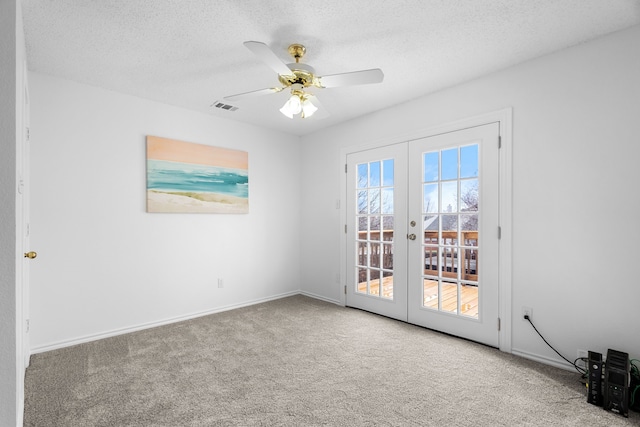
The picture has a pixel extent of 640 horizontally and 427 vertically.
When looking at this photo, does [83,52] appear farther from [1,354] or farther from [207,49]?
[1,354]

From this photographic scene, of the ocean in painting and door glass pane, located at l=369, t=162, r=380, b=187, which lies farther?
door glass pane, located at l=369, t=162, r=380, b=187

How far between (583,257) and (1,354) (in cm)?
357

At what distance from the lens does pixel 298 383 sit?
2234 mm

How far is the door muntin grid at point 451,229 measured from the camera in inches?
118

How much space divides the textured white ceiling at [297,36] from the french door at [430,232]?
722 mm

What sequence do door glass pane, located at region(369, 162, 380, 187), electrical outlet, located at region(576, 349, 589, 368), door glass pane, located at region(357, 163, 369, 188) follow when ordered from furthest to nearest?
door glass pane, located at region(357, 163, 369, 188)
door glass pane, located at region(369, 162, 380, 187)
electrical outlet, located at region(576, 349, 589, 368)

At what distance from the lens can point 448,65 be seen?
8.81ft

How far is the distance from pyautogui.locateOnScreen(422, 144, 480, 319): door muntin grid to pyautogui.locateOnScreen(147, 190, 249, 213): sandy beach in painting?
7.50ft

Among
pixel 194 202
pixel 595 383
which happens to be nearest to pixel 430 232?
pixel 595 383

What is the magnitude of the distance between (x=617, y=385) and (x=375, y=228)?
2.40m

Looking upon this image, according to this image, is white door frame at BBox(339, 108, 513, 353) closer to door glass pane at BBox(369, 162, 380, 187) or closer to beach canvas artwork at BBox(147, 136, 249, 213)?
door glass pane at BBox(369, 162, 380, 187)

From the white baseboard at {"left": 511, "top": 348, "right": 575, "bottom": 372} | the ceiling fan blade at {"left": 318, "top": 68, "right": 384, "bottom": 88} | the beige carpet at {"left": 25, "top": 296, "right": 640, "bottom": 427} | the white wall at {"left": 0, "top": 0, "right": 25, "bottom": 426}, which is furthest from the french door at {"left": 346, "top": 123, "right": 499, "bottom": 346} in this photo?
the white wall at {"left": 0, "top": 0, "right": 25, "bottom": 426}

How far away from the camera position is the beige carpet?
1859 millimetres

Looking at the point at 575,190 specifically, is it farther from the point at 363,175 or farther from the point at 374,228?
the point at 363,175
